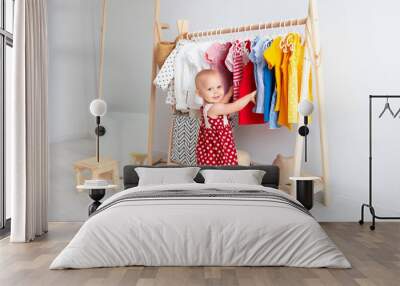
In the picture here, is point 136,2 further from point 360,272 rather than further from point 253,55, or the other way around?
point 360,272

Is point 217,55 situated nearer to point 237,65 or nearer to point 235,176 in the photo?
point 237,65

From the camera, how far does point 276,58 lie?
18.1 feet

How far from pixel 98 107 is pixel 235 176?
→ 1.72m

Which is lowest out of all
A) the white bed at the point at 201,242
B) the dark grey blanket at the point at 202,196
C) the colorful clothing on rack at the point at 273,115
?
the white bed at the point at 201,242

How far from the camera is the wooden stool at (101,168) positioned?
20.8 feet

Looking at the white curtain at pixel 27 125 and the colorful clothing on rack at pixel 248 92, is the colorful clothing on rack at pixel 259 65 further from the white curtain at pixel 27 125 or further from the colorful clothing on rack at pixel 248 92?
the white curtain at pixel 27 125

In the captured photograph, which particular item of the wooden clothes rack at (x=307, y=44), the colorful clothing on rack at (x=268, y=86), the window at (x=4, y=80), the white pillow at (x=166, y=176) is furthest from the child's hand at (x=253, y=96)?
the window at (x=4, y=80)

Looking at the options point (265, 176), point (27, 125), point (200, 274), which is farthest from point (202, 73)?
point (200, 274)

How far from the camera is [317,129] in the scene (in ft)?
20.5

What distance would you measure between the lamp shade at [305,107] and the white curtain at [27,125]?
101 inches

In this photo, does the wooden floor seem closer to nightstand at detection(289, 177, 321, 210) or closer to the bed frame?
nightstand at detection(289, 177, 321, 210)

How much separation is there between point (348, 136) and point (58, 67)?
3.41 metres

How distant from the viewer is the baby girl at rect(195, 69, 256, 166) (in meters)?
5.90

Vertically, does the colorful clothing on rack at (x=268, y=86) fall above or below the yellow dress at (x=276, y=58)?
below
